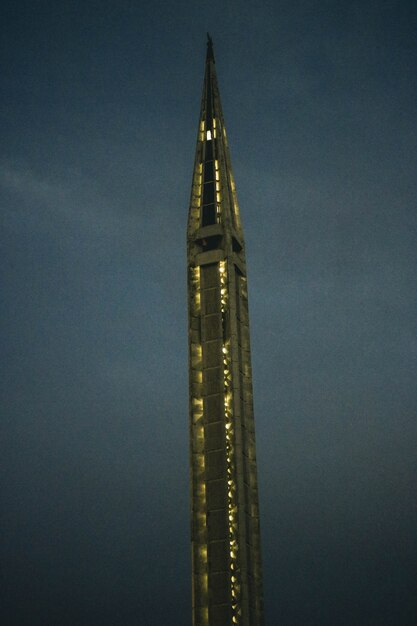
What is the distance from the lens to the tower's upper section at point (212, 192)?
39.5 meters

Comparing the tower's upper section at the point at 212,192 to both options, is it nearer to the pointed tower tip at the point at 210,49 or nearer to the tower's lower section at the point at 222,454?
the tower's lower section at the point at 222,454

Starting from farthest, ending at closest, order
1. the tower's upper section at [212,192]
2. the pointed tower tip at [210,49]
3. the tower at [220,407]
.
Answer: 1. the pointed tower tip at [210,49]
2. the tower's upper section at [212,192]
3. the tower at [220,407]

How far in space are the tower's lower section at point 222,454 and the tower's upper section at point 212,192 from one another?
1.15 m

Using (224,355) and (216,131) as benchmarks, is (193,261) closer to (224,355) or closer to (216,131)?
(224,355)

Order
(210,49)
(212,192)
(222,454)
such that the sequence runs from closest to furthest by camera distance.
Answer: (222,454)
(212,192)
(210,49)

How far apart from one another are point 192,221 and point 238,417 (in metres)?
11.4

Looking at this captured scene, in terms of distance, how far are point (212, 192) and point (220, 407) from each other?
40.5 feet

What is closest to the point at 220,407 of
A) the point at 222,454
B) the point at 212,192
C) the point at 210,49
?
the point at 222,454

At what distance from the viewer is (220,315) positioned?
37.5 m

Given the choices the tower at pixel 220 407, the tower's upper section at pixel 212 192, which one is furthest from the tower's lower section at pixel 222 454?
the tower's upper section at pixel 212 192

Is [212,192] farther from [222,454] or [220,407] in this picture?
[222,454]

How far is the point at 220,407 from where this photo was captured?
3588 cm

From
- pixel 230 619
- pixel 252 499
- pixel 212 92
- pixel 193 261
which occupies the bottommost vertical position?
pixel 230 619

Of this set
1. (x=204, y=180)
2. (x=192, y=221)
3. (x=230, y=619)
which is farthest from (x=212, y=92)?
(x=230, y=619)
